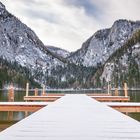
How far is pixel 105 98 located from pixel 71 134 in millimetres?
18385

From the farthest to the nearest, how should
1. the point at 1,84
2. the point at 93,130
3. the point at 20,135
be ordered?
the point at 1,84, the point at 93,130, the point at 20,135

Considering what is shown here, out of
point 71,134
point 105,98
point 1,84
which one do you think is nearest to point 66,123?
point 71,134

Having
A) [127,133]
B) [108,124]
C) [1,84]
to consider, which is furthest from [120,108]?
[1,84]

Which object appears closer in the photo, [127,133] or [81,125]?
[127,133]

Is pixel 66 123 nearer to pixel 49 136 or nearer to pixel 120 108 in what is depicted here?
pixel 49 136

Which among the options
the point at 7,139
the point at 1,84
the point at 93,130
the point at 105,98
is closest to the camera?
the point at 7,139

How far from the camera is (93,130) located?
477 cm

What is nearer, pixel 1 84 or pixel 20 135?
pixel 20 135

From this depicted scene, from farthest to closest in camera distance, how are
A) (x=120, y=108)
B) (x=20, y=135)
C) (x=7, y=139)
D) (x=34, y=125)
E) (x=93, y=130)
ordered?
(x=120, y=108)
(x=34, y=125)
(x=93, y=130)
(x=20, y=135)
(x=7, y=139)

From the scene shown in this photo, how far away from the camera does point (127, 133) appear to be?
14.8 ft

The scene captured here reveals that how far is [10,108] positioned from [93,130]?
407 inches

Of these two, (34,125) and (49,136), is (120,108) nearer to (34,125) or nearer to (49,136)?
(34,125)

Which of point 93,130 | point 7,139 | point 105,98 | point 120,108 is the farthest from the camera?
point 105,98

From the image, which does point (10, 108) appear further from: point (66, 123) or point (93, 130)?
point (93, 130)
